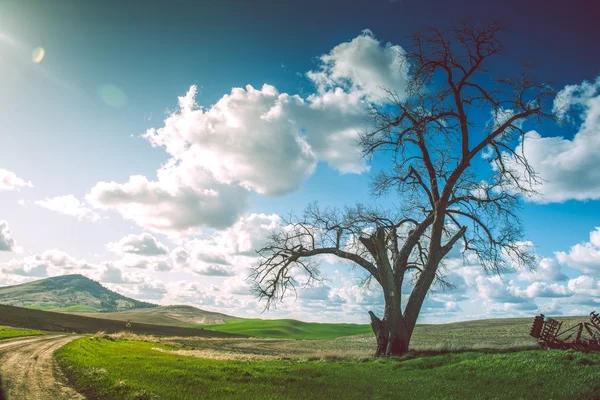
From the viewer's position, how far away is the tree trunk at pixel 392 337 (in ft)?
66.5

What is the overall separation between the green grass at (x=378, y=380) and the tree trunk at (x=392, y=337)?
335cm

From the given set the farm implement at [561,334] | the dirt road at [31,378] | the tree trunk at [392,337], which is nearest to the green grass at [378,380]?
the dirt road at [31,378]

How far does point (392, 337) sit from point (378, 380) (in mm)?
7089

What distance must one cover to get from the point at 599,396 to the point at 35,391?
1571 cm

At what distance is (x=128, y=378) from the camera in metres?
13.3

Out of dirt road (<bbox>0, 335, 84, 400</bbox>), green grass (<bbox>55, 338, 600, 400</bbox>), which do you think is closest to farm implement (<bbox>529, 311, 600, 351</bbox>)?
green grass (<bbox>55, 338, 600, 400</bbox>)

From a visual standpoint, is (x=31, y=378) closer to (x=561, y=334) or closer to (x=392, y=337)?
(x=392, y=337)

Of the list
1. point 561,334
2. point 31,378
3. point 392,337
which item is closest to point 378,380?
point 392,337

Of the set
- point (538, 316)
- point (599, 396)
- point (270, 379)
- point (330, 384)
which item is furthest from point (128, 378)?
point (538, 316)

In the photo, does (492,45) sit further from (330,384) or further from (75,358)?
(75,358)

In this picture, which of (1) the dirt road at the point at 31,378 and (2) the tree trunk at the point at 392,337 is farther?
(2) the tree trunk at the point at 392,337

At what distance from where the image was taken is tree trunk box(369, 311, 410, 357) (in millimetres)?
20281

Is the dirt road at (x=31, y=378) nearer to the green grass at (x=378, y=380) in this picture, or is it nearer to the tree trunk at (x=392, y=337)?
the green grass at (x=378, y=380)

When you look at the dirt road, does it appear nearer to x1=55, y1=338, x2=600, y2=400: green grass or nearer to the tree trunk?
x1=55, y1=338, x2=600, y2=400: green grass
